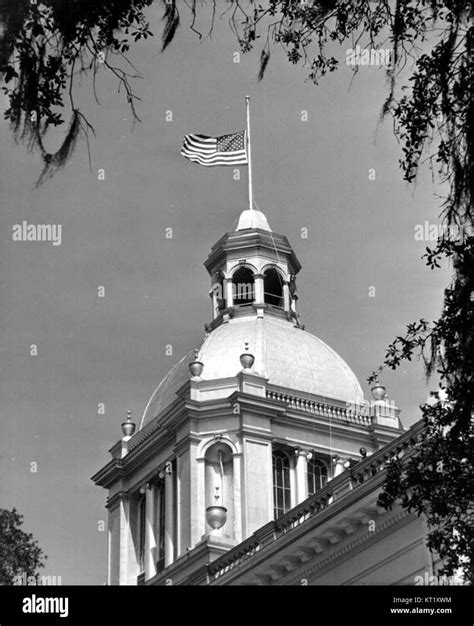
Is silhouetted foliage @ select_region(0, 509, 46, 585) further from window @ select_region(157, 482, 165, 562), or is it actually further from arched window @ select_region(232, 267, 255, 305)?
arched window @ select_region(232, 267, 255, 305)

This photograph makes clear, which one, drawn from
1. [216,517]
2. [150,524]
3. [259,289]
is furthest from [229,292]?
[216,517]

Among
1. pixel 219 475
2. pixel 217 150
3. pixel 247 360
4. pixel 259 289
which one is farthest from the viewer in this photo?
pixel 259 289

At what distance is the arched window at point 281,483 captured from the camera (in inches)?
2216

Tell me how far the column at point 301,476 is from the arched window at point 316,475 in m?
0.67

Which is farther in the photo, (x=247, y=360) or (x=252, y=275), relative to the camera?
(x=252, y=275)

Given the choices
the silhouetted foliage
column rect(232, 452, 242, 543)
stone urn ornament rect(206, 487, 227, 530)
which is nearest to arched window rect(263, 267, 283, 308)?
column rect(232, 452, 242, 543)

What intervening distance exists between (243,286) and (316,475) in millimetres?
9520

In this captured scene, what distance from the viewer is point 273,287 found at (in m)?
63.9

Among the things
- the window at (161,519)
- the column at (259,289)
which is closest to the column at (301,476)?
the window at (161,519)

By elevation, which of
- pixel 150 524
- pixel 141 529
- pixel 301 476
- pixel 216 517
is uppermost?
pixel 301 476

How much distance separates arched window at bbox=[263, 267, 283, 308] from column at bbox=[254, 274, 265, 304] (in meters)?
0.53

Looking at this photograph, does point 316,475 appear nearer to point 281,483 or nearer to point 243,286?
point 281,483
